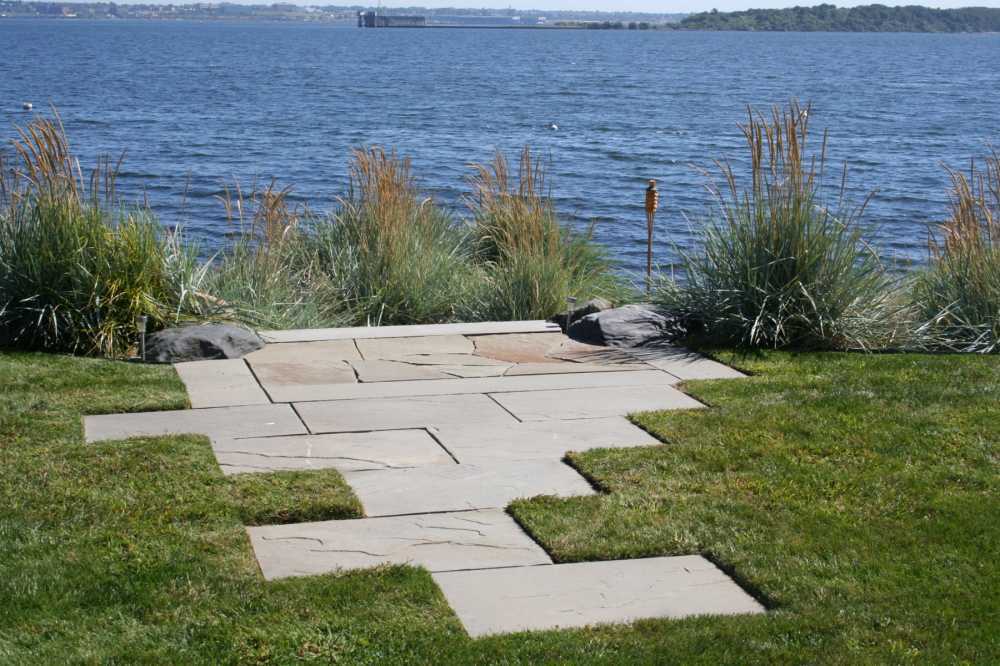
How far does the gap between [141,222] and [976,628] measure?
20.8 feet

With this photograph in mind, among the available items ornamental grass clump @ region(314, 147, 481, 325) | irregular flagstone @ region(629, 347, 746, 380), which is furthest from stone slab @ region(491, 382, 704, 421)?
ornamental grass clump @ region(314, 147, 481, 325)

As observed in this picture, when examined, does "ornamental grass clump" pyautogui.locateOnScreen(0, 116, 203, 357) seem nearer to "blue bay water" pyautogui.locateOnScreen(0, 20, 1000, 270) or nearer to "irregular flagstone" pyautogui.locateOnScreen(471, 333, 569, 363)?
"blue bay water" pyautogui.locateOnScreen(0, 20, 1000, 270)

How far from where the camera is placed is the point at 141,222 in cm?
873

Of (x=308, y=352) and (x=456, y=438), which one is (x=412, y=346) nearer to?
(x=308, y=352)

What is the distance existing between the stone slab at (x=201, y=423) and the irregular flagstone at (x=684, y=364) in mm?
2573

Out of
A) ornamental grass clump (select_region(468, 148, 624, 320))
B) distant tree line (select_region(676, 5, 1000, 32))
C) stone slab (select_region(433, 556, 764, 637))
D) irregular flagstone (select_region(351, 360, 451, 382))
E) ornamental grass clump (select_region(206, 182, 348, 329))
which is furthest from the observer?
distant tree line (select_region(676, 5, 1000, 32))

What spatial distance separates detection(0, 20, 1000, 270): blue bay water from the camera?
80.0 feet

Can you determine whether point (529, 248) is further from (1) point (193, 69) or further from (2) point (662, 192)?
(1) point (193, 69)

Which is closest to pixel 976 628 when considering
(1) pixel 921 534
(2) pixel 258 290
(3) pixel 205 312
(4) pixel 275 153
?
(1) pixel 921 534

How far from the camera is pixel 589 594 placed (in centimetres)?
454

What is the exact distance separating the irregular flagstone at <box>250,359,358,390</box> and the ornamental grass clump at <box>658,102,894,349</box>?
2684 mm

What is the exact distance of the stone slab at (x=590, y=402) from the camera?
698cm

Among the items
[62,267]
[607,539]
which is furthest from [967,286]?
[62,267]

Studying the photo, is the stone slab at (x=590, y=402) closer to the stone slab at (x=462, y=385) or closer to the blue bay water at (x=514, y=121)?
the stone slab at (x=462, y=385)
